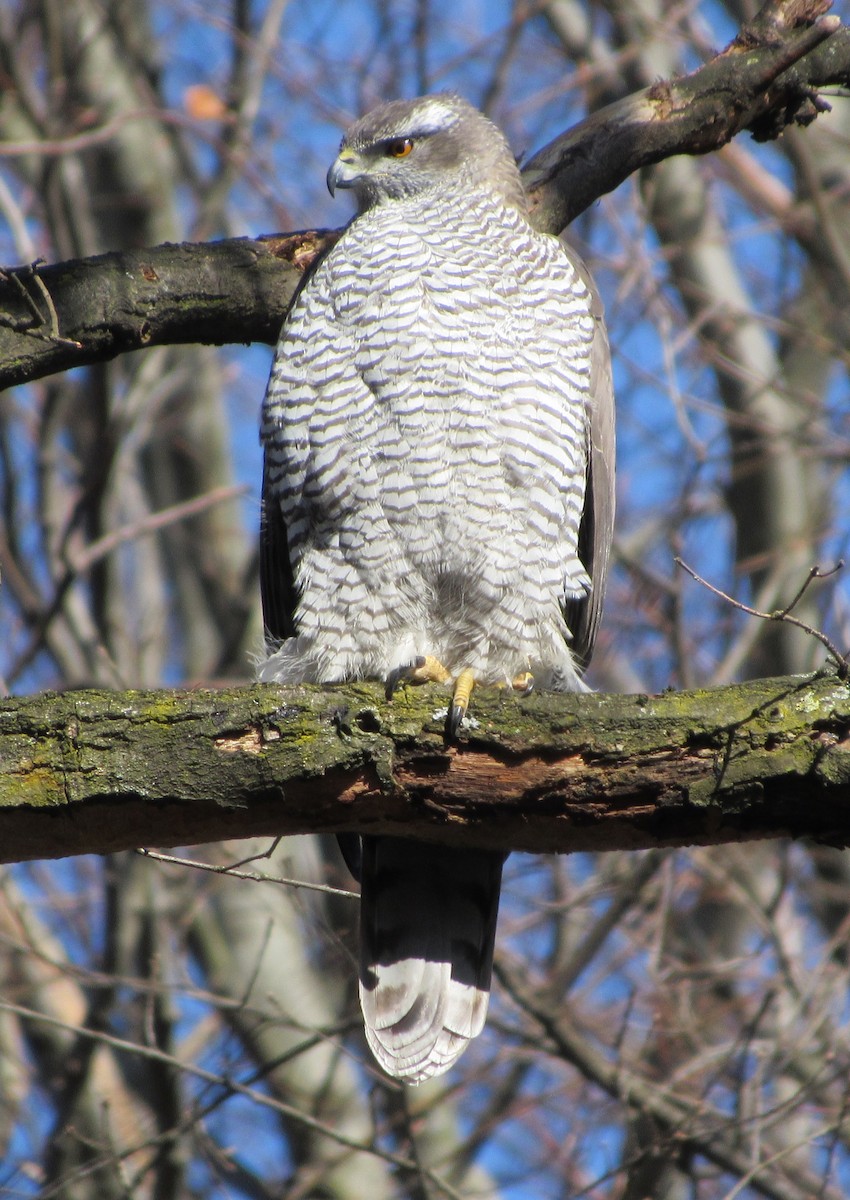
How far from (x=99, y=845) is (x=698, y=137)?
2.89 m

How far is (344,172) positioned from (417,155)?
259 mm

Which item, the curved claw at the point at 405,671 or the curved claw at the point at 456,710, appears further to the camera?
the curved claw at the point at 405,671

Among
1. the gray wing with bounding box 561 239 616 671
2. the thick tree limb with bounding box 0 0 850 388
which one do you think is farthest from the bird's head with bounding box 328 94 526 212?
the gray wing with bounding box 561 239 616 671

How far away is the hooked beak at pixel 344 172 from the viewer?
439 centimetres

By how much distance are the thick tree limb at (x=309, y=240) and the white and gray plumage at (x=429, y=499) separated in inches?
8.3

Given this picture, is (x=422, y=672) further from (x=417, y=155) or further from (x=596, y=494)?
(x=417, y=155)

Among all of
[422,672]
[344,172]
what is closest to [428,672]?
[422,672]

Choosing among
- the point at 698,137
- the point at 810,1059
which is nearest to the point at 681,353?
the point at 698,137

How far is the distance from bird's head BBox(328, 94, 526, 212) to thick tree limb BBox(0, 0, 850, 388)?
0.56ft

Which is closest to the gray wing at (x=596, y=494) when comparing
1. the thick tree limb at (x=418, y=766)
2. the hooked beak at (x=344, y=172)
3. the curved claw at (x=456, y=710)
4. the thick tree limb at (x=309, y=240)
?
the thick tree limb at (x=309, y=240)

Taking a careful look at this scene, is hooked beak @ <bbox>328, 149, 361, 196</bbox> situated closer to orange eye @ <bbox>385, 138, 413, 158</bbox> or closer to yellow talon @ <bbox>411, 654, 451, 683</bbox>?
orange eye @ <bbox>385, 138, 413, 158</bbox>

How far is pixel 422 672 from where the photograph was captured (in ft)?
11.9

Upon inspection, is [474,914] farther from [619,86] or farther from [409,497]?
[619,86]

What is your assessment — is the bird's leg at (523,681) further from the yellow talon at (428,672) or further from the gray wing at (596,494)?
the gray wing at (596,494)
